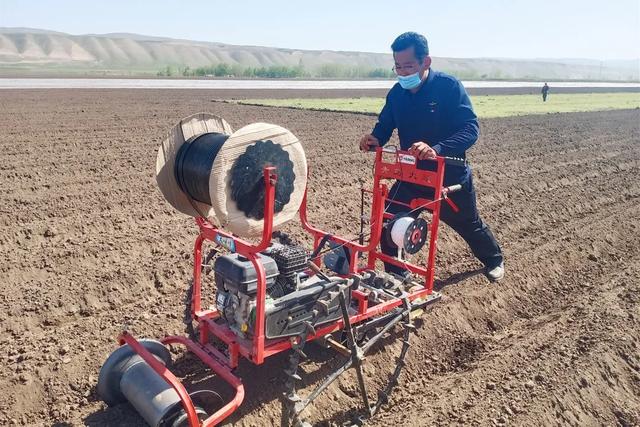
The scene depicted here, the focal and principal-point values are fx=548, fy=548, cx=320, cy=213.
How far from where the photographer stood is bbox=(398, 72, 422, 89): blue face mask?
471cm

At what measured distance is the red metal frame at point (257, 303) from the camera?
3176 mm

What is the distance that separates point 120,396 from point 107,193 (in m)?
5.37

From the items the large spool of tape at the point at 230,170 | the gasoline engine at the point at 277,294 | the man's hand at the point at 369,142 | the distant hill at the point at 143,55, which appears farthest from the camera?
the distant hill at the point at 143,55

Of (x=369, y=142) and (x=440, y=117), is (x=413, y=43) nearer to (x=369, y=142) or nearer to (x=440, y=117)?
(x=440, y=117)

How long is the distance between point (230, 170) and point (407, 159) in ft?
6.72

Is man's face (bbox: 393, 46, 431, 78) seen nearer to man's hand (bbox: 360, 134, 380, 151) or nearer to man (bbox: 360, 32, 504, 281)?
man (bbox: 360, 32, 504, 281)

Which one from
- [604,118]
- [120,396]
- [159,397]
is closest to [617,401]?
[159,397]

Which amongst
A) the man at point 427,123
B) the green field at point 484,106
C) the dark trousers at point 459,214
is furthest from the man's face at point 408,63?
the green field at point 484,106

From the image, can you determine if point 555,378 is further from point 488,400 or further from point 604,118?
point 604,118

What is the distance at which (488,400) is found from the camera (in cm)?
401

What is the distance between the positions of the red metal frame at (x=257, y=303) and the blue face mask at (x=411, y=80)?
1.94ft

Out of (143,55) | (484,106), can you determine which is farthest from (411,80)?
(143,55)

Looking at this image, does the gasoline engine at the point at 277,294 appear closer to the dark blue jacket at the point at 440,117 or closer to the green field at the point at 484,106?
the dark blue jacket at the point at 440,117

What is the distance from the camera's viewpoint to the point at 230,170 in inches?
124
